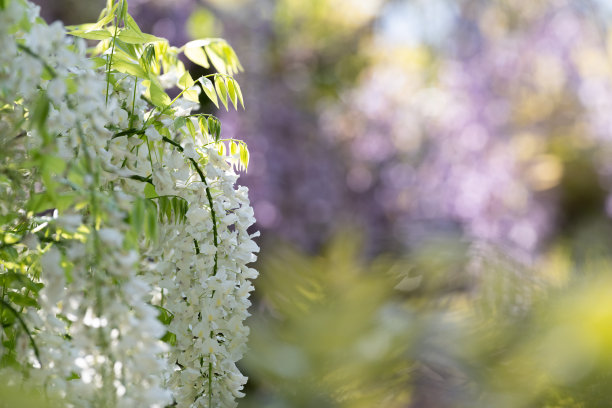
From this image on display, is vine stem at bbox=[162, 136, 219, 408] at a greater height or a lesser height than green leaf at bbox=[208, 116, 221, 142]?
lesser

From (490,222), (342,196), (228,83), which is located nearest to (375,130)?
(342,196)

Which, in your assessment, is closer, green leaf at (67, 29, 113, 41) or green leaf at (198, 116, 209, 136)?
green leaf at (67, 29, 113, 41)

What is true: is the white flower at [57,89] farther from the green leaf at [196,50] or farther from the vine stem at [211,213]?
the green leaf at [196,50]

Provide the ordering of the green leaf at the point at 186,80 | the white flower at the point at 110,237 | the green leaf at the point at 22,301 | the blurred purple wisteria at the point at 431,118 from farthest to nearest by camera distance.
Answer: the blurred purple wisteria at the point at 431,118
the green leaf at the point at 186,80
the green leaf at the point at 22,301
the white flower at the point at 110,237

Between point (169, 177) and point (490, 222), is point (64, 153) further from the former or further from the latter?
point (490, 222)

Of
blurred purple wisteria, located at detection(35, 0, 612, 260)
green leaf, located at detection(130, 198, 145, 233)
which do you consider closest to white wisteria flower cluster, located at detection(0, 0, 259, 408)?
green leaf, located at detection(130, 198, 145, 233)

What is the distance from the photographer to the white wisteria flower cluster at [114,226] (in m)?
0.78

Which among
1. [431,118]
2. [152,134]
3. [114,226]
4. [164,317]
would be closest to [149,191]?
[152,134]

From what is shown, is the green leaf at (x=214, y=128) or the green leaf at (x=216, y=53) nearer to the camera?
the green leaf at (x=214, y=128)

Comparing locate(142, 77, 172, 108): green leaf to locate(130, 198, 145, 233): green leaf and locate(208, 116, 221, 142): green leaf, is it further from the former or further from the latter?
locate(130, 198, 145, 233): green leaf

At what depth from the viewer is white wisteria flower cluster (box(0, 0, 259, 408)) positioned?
2.57ft

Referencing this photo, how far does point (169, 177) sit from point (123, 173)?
6.1 inches

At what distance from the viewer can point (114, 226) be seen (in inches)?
30.0

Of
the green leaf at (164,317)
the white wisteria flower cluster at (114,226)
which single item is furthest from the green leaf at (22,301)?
the green leaf at (164,317)
